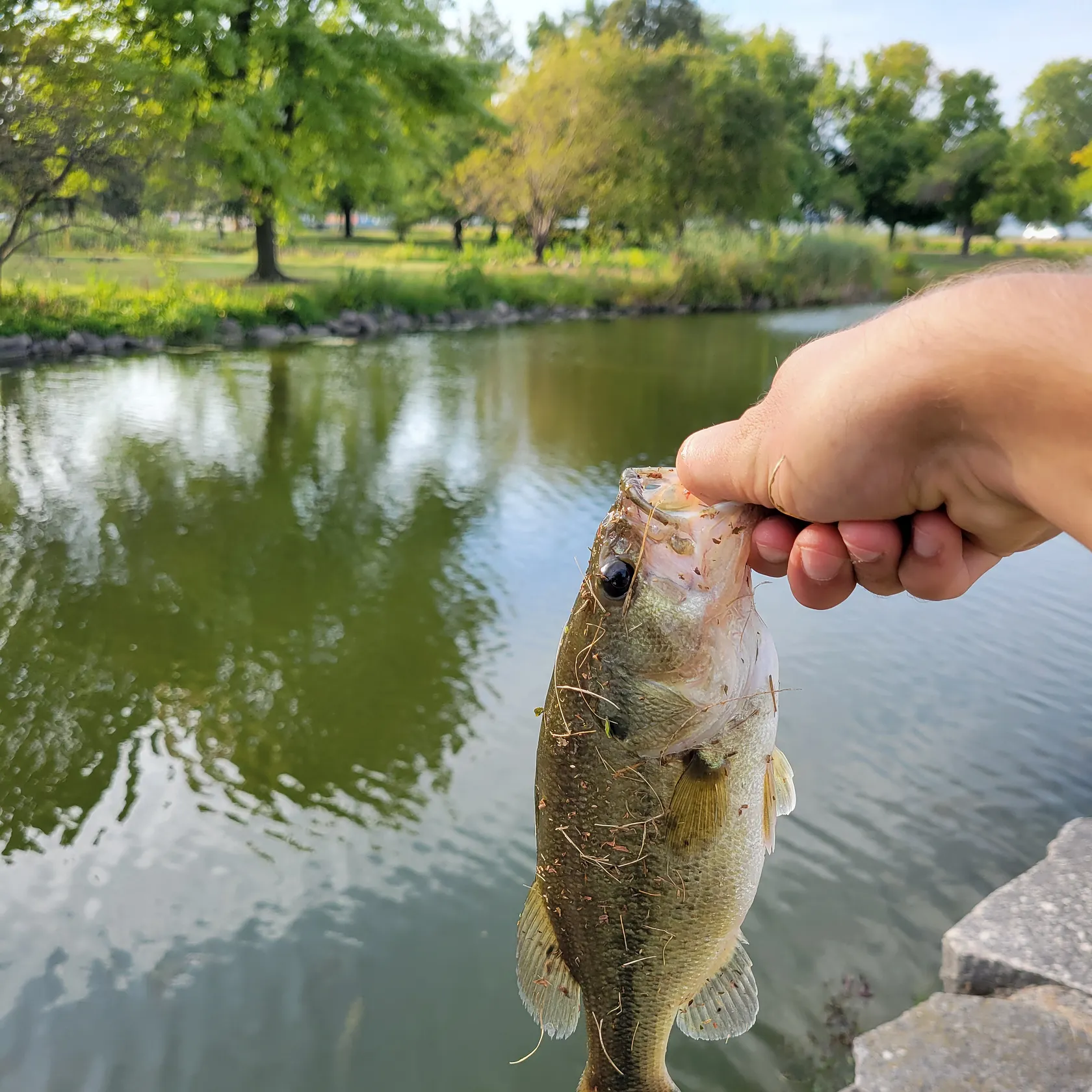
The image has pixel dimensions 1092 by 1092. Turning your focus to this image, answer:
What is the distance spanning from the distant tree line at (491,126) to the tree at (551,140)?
88mm

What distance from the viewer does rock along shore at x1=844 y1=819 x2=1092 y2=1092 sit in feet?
9.20

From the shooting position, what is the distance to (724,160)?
36750mm

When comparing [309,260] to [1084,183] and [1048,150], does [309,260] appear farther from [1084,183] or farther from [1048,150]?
[1048,150]

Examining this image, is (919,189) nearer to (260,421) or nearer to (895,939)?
(260,421)

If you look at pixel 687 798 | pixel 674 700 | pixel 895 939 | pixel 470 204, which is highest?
pixel 470 204

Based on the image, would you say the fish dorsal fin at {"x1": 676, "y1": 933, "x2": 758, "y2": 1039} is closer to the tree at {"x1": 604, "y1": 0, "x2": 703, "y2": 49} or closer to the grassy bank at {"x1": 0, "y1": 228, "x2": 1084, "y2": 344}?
the grassy bank at {"x1": 0, "y1": 228, "x2": 1084, "y2": 344}

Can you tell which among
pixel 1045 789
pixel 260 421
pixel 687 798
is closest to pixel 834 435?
pixel 687 798

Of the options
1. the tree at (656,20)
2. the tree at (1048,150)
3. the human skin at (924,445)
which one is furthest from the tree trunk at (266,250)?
the tree at (1048,150)

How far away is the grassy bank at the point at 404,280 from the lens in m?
18.2

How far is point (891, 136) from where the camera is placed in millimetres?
57656

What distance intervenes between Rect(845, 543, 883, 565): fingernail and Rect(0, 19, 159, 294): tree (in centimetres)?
1938

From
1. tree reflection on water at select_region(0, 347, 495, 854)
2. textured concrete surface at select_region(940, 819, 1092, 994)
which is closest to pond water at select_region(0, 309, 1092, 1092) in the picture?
tree reflection on water at select_region(0, 347, 495, 854)

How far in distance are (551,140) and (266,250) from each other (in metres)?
15.8

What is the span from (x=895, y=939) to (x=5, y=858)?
4.33 meters
